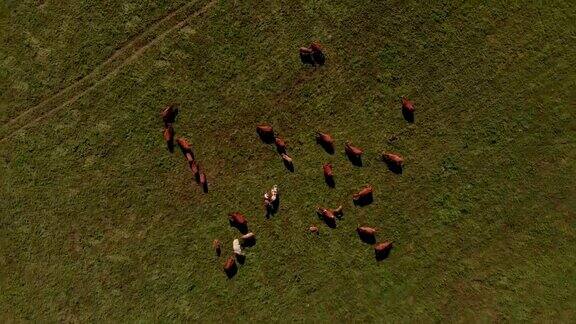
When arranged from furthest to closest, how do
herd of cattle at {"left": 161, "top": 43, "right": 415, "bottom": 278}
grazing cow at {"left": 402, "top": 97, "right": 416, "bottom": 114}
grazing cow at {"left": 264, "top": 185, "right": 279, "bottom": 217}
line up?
grazing cow at {"left": 264, "top": 185, "right": 279, "bottom": 217}
herd of cattle at {"left": 161, "top": 43, "right": 415, "bottom": 278}
grazing cow at {"left": 402, "top": 97, "right": 416, "bottom": 114}

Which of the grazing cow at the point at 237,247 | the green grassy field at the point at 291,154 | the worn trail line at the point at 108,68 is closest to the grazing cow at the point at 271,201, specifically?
the green grassy field at the point at 291,154


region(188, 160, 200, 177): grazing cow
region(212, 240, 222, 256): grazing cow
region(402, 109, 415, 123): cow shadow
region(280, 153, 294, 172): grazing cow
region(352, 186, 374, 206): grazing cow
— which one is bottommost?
region(212, 240, 222, 256): grazing cow

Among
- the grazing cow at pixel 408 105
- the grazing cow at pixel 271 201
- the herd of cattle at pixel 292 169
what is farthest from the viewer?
the grazing cow at pixel 271 201

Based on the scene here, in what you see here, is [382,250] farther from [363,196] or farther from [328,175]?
[328,175]

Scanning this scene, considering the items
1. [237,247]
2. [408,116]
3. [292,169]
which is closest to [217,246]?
[237,247]

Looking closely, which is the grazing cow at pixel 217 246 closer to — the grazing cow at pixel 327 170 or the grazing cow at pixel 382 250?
the grazing cow at pixel 327 170

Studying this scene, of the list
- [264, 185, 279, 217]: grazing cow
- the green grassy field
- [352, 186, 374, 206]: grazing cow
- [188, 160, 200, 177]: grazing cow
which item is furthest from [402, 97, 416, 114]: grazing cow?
[188, 160, 200, 177]: grazing cow

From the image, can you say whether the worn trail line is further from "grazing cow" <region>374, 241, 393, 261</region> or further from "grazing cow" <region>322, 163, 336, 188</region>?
"grazing cow" <region>374, 241, 393, 261</region>
